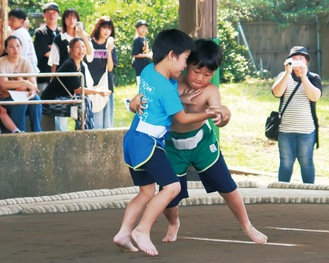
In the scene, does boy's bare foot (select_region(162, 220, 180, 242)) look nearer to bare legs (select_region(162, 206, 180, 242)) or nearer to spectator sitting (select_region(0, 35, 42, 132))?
bare legs (select_region(162, 206, 180, 242))

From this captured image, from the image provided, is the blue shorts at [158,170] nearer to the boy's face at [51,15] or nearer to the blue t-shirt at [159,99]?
the blue t-shirt at [159,99]

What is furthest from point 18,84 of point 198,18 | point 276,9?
point 276,9

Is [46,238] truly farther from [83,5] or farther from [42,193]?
[83,5]

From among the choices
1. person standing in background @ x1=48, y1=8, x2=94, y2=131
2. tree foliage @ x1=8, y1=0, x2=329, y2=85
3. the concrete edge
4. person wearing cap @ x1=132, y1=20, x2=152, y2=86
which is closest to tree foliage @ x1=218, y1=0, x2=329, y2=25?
tree foliage @ x1=8, y1=0, x2=329, y2=85

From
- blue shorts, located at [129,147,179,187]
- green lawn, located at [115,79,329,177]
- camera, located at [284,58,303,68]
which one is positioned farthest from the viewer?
green lawn, located at [115,79,329,177]

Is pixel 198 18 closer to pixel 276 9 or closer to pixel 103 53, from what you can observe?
pixel 103 53

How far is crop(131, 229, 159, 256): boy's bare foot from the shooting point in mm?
5273

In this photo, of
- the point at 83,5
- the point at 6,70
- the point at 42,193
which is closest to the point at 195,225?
the point at 42,193

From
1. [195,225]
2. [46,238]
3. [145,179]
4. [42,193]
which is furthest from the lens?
[42,193]

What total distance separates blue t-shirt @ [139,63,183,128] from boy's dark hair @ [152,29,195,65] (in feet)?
0.28

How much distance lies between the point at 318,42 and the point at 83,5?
4.53 metres

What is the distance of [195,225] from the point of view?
21.4ft

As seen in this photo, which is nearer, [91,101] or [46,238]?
[46,238]

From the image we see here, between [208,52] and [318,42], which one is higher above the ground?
[208,52]
